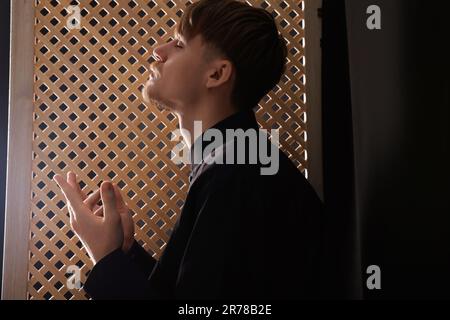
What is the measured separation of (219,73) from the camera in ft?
3.26

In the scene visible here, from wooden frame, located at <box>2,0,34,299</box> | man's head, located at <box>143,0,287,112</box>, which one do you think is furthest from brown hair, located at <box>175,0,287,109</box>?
wooden frame, located at <box>2,0,34,299</box>

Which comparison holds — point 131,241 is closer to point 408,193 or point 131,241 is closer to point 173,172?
point 173,172

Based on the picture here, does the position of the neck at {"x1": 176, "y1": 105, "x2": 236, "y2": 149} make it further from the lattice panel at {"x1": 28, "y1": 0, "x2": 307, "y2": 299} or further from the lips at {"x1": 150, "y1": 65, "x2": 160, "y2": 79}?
the lattice panel at {"x1": 28, "y1": 0, "x2": 307, "y2": 299}

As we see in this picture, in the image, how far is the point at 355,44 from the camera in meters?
1.02

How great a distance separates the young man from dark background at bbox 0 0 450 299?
0.12 metres

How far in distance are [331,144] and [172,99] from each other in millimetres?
467

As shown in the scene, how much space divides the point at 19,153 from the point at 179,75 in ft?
1.67

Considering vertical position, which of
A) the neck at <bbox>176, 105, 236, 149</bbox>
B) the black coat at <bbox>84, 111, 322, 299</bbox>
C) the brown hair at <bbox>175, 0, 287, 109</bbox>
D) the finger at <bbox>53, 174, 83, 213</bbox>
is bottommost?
the black coat at <bbox>84, 111, 322, 299</bbox>

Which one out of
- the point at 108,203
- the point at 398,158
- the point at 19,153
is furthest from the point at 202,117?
the point at 19,153

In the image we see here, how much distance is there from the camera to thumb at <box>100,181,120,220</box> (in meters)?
0.91

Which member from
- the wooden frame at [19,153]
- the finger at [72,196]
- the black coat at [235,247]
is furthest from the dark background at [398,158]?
the wooden frame at [19,153]

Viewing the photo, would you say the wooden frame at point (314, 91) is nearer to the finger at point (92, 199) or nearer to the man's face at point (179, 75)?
the man's face at point (179, 75)

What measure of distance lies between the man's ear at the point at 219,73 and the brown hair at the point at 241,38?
0.02 meters
